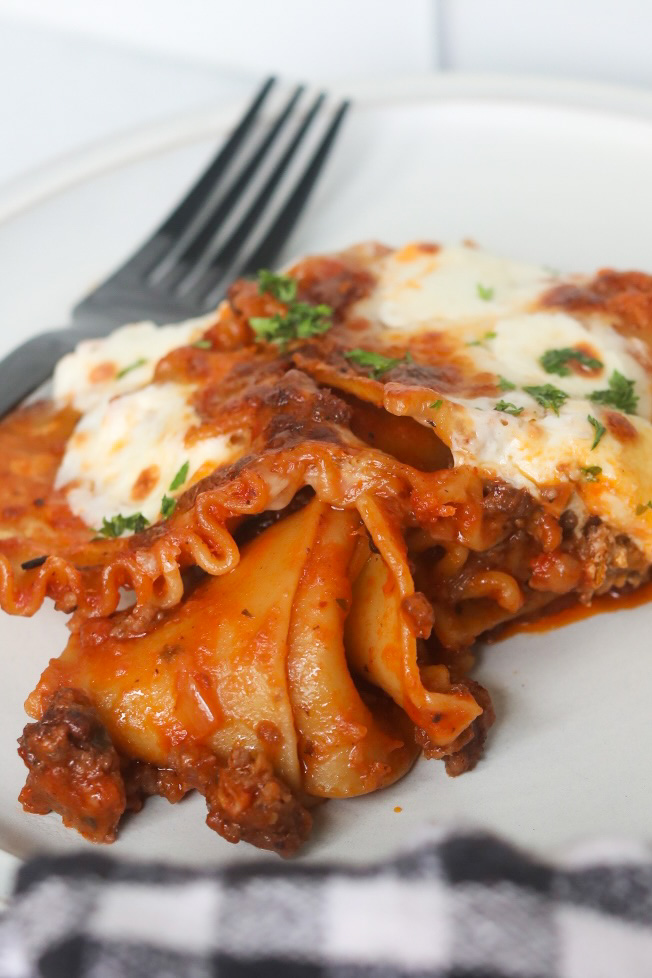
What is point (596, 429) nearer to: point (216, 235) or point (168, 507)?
point (168, 507)

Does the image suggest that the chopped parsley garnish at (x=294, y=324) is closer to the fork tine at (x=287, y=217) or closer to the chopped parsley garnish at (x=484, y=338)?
the chopped parsley garnish at (x=484, y=338)

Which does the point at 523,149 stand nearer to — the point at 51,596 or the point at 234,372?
the point at 234,372

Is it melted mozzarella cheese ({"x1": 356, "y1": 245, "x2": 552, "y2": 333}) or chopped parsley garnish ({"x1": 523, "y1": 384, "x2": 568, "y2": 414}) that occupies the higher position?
melted mozzarella cheese ({"x1": 356, "y1": 245, "x2": 552, "y2": 333})

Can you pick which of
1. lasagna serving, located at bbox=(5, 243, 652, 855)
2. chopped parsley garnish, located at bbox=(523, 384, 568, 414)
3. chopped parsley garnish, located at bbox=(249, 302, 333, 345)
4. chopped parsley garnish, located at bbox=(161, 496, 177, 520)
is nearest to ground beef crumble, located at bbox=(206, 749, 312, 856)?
lasagna serving, located at bbox=(5, 243, 652, 855)

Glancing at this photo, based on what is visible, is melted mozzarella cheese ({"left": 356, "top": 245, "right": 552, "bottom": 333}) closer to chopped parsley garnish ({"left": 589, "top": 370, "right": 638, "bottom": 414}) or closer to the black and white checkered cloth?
chopped parsley garnish ({"left": 589, "top": 370, "right": 638, "bottom": 414})

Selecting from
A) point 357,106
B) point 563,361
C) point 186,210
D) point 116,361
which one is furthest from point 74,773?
point 357,106

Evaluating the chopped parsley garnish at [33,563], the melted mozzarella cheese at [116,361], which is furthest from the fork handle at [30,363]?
the chopped parsley garnish at [33,563]

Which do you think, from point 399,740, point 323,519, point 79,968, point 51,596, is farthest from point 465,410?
point 79,968
